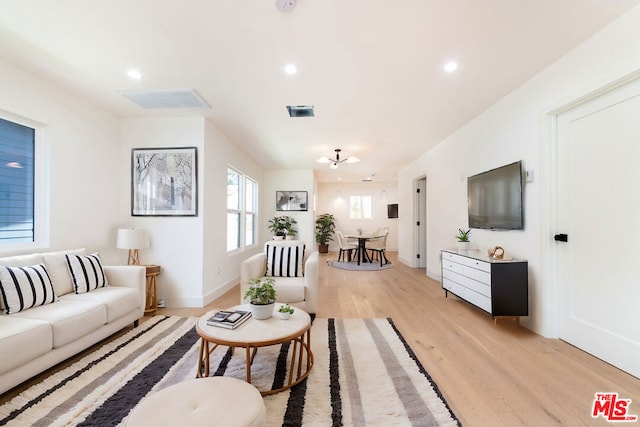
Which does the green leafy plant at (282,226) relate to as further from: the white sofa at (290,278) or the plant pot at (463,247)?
the plant pot at (463,247)

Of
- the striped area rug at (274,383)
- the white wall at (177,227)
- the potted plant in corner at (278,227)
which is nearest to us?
the striped area rug at (274,383)

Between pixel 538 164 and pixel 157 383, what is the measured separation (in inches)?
147

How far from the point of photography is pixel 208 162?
3775mm

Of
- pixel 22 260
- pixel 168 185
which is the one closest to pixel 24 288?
pixel 22 260

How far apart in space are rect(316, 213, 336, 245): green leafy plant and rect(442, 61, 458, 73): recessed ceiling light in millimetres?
7313

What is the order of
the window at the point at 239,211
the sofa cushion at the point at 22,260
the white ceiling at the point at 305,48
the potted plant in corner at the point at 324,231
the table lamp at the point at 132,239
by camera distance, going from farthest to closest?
the potted plant in corner at the point at 324,231 < the window at the point at 239,211 < the table lamp at the point at 132,239 < the sofa cushion at the point at 22,260 < the white ceiling at the point at 305,48

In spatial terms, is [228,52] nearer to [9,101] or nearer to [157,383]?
[9,101]

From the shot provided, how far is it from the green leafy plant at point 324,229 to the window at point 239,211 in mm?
3309

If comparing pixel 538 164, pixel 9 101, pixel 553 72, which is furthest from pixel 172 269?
pixel 553 72

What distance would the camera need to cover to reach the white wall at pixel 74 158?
2588 millimetres

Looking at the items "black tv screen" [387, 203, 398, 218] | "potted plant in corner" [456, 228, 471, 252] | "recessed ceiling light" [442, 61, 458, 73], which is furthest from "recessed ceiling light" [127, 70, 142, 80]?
"black tv screen" [387, 203, 398, 218]

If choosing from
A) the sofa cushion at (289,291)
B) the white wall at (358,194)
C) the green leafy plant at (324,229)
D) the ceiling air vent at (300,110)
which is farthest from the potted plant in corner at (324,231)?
the sofa cushion at (289,291)

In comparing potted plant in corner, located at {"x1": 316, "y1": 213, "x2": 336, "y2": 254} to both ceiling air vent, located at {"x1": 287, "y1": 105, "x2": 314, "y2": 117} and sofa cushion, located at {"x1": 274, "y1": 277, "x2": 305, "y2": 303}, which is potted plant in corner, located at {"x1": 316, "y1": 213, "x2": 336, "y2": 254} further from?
sofa cushion, located at {"x1": 274, "y1": 277, "x2": 305, "y2": 303}

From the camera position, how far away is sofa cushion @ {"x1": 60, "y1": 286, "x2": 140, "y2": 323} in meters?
2.43
